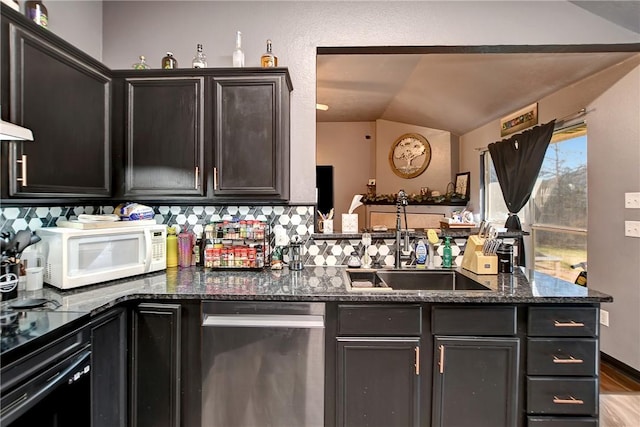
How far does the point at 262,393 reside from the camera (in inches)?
65.2

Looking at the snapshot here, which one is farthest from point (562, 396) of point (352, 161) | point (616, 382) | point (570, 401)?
point (352, 161)

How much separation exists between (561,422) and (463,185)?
4218 millimetres

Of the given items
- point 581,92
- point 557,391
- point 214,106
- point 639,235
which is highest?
point 581,92

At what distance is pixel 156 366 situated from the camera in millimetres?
1663

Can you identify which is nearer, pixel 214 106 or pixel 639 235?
pixel 214 106

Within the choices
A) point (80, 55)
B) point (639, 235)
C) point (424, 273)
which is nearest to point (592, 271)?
point (639, 235)

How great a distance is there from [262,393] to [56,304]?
1.02 meters

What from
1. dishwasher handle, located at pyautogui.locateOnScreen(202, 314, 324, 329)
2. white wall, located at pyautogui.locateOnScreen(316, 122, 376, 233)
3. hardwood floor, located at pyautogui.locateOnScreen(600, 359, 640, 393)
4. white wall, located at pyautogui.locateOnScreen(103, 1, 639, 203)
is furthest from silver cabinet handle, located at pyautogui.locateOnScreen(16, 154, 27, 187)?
white wall, located at pyautogui.locateOnScreen(316, 122, 376, 233)

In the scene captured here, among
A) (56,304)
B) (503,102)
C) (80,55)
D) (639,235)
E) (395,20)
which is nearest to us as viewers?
(56,304)

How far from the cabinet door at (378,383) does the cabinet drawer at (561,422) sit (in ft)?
1.76

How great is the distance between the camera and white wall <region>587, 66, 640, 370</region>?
8.54 feet

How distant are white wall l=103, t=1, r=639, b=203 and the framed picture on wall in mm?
3246

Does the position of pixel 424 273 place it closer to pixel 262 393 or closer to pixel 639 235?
pixel 262 393

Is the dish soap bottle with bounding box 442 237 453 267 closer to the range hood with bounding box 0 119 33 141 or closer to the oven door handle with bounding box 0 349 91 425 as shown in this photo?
the oven door handle with bounding box 0 349 91 425
